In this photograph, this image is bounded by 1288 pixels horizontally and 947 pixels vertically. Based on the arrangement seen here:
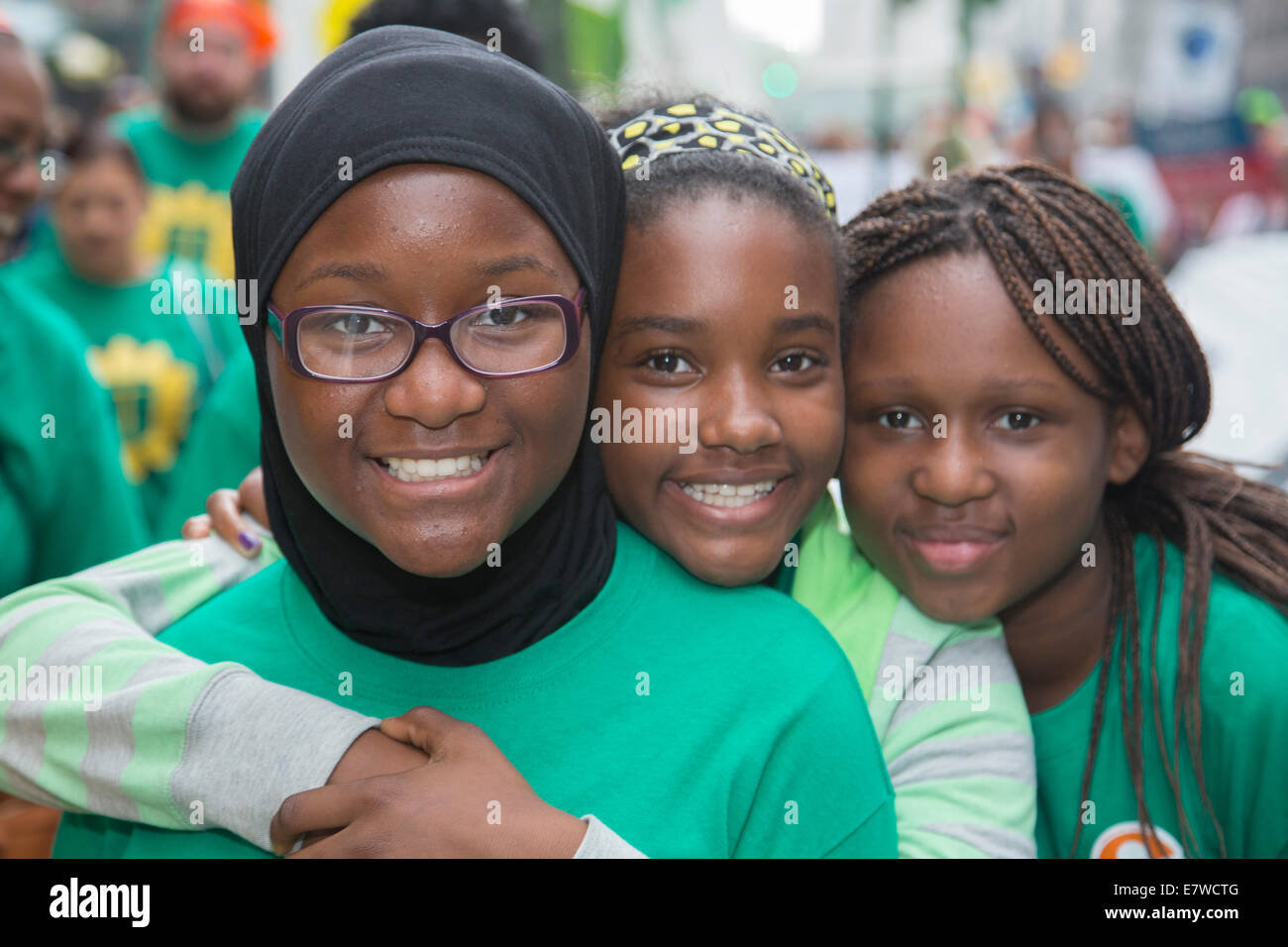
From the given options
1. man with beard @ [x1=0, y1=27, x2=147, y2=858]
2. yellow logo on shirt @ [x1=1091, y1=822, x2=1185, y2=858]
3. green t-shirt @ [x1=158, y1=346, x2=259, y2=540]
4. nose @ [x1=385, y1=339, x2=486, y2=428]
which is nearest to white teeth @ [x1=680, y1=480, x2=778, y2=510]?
nose @ [x1=385, y1=339, x2=486, y2=428]

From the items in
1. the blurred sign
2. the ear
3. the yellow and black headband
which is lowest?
the ear

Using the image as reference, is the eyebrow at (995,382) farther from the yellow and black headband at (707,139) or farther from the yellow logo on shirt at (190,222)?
the yellow logo on shirt at (190,222)

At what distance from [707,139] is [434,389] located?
74 cm

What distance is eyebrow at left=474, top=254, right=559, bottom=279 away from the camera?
4.39 ft

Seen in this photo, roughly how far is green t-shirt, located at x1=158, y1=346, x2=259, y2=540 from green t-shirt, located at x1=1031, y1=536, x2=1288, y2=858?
64.9 inches

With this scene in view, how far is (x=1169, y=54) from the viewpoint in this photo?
39.8 ft

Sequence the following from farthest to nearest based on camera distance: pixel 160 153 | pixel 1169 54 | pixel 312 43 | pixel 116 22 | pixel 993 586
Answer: pixel 116 22
pixel 1169 54
pixel 312 43
pixel 160 153
pixel 993 586

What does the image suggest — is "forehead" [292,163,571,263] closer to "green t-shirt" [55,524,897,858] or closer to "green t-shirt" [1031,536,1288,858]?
"green t-shirt" [55,524,897,858]

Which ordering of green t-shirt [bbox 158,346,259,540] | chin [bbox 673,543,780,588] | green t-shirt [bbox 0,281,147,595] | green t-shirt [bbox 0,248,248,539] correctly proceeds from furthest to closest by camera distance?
1. green t-shirt [bbox 0,248,248,539]
2. green t-shirt [bbox 0,281,147,595]
3. green t-shirt [bbox 158,346,259,540]
4. chin [bbox 673,543,780,588]

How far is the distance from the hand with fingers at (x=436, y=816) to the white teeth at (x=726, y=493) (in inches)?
22.2

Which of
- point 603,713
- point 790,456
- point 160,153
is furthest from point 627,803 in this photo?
point 160,153

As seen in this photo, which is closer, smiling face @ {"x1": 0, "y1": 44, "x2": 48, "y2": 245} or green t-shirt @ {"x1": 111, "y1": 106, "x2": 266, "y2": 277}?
smiling face @ {"x1": 0, "y1": 44, "x2": 48, "y2": 245}
